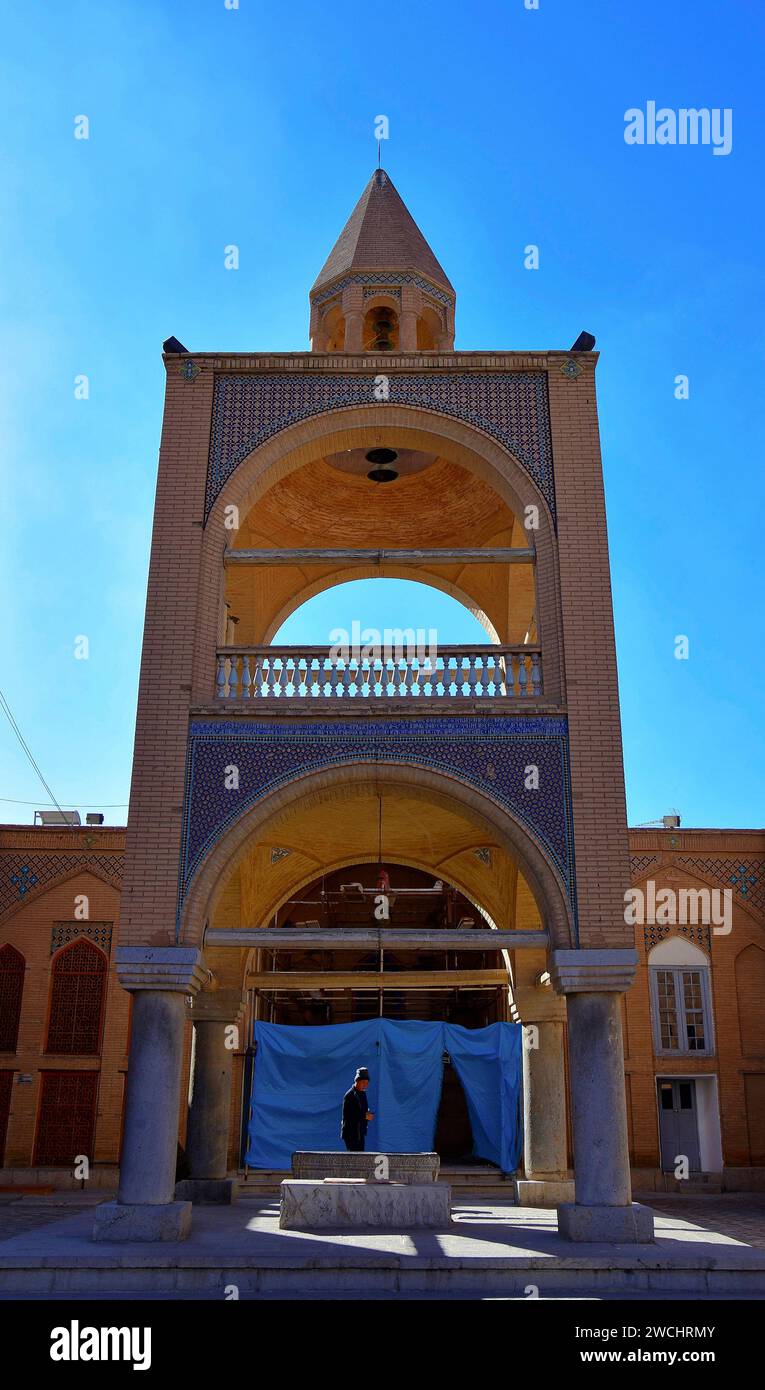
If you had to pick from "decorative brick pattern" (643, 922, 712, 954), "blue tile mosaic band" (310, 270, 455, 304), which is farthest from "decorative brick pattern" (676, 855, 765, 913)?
"blue tile mosaic band" (310, 270, 455, 304)

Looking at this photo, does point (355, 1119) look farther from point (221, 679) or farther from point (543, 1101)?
point (221, 679)

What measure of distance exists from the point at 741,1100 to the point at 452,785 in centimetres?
870

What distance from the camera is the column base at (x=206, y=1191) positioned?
11141mm

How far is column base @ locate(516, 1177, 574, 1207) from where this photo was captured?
11.2 m

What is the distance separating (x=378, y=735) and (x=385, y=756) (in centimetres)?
20

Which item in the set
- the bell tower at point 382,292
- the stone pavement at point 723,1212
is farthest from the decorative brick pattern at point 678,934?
the bell tower at point 382,292

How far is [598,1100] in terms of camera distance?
884 centimetres

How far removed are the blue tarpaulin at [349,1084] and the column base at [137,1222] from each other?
4.21 meters

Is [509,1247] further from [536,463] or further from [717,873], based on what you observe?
[717,873]

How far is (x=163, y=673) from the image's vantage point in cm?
1008

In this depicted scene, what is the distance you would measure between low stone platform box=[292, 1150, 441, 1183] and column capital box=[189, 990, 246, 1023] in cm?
197

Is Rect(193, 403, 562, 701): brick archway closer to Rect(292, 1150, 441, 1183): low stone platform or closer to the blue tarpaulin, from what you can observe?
Rect(292, 1150, 441, 1183): low stone platform
